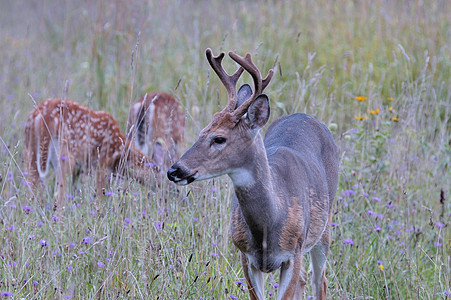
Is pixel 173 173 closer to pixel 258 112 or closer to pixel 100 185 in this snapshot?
pixel 258 112

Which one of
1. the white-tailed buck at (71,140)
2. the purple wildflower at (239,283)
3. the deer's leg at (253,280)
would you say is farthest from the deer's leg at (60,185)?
the deer's leg at (253,280)

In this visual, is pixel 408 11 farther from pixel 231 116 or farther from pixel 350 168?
pixel 231 116

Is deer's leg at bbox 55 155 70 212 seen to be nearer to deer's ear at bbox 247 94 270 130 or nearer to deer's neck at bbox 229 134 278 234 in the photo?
deer's neck at bbox 229 134 278 234

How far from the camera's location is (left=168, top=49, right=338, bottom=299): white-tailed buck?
3.11 meters

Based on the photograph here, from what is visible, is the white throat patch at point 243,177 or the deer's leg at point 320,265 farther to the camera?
the deer's leg at point 320,265

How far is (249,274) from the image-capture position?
136 inches

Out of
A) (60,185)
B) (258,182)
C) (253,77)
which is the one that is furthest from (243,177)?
(60,185)

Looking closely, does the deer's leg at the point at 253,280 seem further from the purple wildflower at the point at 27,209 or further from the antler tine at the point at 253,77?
the purple wildflower at the point at 27,209

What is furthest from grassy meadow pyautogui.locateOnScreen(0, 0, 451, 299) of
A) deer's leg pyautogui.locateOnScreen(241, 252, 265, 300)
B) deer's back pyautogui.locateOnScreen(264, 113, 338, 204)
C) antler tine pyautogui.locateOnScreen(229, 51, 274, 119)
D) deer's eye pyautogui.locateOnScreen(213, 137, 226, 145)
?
antler tine pyautogui.locateOnScreen(229, 51, 274, 119)

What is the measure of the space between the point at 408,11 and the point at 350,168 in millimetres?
3679

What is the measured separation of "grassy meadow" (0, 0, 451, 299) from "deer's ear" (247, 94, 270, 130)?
33.4 inches

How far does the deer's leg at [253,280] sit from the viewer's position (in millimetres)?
3428

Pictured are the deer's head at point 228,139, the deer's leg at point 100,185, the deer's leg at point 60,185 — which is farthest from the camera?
the deer's leg at point 60,185

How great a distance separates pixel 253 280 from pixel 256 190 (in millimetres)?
538
